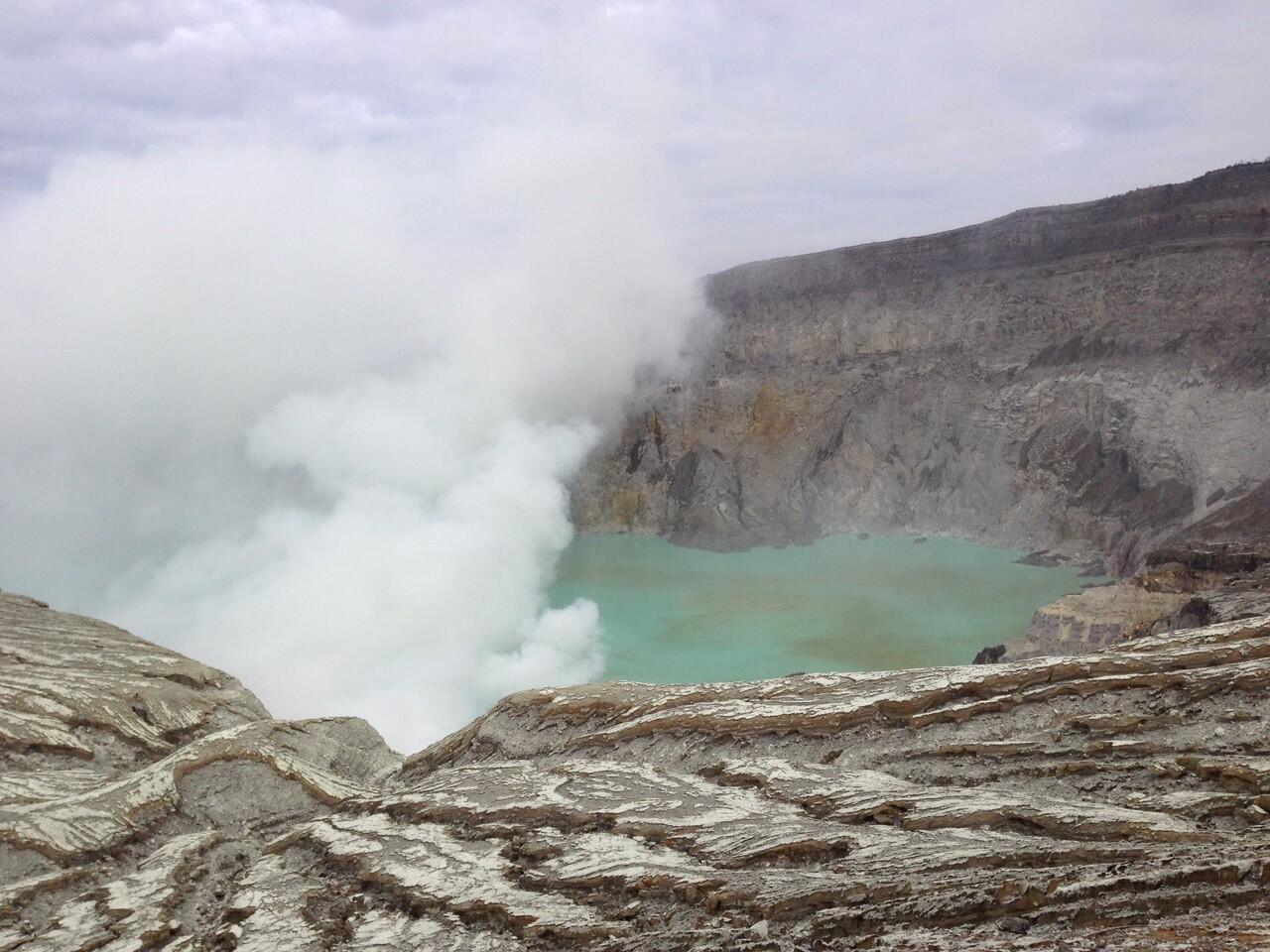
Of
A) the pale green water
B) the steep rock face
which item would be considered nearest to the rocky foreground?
the pale green water

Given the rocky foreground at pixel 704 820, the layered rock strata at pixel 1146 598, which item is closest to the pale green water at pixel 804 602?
the layered rock strata at pixel 1146 598

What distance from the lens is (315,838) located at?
7.04m

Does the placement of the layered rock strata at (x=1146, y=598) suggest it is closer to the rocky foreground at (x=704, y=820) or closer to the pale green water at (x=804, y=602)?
the pale green water at (x=804, y=602)

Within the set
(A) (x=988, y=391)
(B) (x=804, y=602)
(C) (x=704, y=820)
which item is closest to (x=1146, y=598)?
(B) (x=804, y=602)

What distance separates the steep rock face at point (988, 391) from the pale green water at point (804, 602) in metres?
2.69

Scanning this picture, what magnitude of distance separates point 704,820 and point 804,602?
70.4 ft

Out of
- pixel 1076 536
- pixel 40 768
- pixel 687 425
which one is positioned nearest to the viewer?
pixel 40 768

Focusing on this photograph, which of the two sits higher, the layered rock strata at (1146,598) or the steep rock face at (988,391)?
the steep rock face at (988,391)

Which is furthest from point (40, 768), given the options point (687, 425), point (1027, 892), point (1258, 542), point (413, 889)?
point (687, 425)

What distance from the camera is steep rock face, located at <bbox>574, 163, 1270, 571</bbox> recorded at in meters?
32.0

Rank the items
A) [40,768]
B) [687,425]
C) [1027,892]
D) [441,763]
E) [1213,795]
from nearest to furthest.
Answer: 1. [1027,892]
2. [1213,795]
3. [40,768]
4. [441,763]
5. [687,425]

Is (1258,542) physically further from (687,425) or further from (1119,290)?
(687,425)

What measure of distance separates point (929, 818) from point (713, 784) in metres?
1.83

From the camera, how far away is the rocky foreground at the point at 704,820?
13.8 feet
